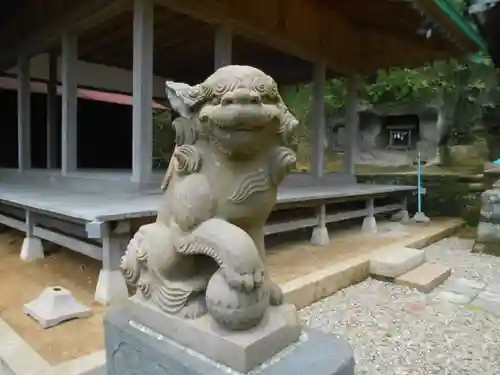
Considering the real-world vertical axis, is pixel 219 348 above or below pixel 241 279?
below

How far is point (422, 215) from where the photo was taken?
7723 millimetres

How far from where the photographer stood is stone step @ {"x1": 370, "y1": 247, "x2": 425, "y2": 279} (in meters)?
4.27

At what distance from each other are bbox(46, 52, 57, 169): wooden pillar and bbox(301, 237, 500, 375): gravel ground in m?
6.48

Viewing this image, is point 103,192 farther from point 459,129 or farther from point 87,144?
point 459,129

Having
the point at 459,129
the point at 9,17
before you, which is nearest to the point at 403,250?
the point at 9,17

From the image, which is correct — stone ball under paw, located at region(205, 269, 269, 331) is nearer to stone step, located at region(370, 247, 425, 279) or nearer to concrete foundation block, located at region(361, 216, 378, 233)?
stone step, located at region(370, 247, 425, 279)

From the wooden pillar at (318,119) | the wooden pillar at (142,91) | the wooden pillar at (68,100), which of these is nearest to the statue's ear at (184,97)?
the wooden pillar at (142,91)

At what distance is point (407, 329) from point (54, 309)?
2.53m

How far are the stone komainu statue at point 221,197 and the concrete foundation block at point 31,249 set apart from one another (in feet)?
10.0

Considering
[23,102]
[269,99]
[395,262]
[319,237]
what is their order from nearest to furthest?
1. [269,99]
2. [395,262]
3. [319,237]
4. [23,102]

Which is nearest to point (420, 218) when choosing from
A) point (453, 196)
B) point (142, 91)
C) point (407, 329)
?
point (453, 196)

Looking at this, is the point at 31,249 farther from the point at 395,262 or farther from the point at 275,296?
the point at 395,262

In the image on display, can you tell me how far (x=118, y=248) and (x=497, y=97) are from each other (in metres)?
9.90

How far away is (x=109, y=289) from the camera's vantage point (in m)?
3.14
